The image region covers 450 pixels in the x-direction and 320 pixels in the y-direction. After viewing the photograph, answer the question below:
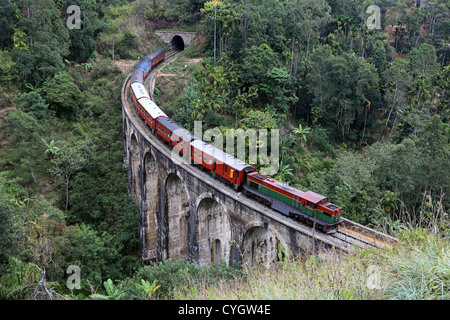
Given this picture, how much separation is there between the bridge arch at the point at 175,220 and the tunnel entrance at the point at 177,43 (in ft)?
135

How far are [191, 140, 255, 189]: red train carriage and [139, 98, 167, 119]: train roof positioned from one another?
6925 mm

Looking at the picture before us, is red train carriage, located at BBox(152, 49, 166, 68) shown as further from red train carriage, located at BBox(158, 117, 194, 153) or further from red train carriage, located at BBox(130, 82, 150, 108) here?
red train carriage, located at BBox(158, 117, 194, 153)

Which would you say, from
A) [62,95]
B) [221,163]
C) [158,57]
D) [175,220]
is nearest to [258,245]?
[221,163]

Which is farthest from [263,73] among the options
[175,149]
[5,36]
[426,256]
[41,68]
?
[426,256]

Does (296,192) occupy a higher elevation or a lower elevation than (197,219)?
higher

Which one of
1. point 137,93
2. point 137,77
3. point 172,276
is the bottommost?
point 172,276

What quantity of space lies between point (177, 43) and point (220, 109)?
27.2m

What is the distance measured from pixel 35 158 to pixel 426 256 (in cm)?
3688

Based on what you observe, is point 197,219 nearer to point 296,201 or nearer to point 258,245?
point 258,245

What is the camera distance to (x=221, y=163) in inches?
976

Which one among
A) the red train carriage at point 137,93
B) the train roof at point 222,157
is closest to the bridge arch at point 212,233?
the train roof at point 222,157

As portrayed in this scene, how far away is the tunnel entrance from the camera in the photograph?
65875 mm

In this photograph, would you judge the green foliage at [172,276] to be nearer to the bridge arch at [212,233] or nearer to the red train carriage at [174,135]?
the bridge arch at [212,233]

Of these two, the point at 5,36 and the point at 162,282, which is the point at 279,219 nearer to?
the point at 162,282
